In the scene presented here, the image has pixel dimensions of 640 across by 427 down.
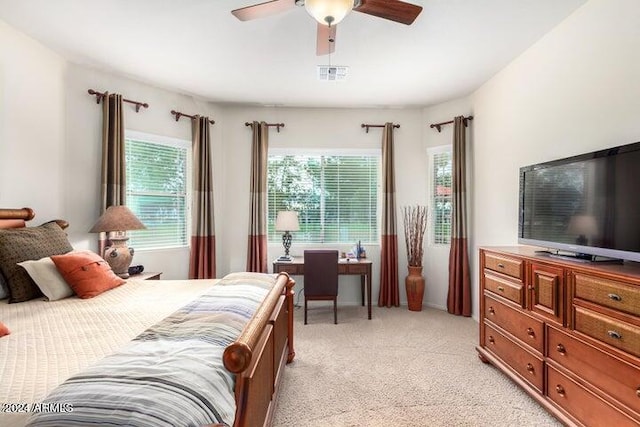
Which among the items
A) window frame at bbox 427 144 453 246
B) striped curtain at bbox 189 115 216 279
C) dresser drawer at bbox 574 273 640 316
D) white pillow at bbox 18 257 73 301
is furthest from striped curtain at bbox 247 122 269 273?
dresser drawer at bbox 574 273 640 316

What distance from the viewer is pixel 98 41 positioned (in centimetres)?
289

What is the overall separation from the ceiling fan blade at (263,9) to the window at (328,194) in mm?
2693

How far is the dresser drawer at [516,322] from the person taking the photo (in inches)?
85.7

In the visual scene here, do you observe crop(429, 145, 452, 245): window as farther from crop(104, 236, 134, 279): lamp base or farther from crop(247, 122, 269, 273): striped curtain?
crop(104, 236, 134, 279): lamp base

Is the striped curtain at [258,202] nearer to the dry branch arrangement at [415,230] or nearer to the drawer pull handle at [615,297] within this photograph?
the dry branch arrangement at [415,230]

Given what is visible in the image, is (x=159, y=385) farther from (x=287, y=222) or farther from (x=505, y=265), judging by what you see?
(x=287, y=222)

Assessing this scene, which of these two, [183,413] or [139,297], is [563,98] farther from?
[139,297]

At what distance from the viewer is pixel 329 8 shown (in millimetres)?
1765

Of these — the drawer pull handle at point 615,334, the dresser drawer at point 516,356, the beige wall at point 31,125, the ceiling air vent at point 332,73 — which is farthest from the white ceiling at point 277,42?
the dresser drawer at point 516,356

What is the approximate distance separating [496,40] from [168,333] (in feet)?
10.7

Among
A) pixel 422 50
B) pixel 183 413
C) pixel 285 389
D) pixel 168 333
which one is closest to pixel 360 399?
pixel 285 389

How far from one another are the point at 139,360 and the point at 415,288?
148 inches

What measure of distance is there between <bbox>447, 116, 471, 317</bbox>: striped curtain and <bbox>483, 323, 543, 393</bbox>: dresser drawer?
4.43 ft

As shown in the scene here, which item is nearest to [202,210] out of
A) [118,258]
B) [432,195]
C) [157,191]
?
[157,191]
